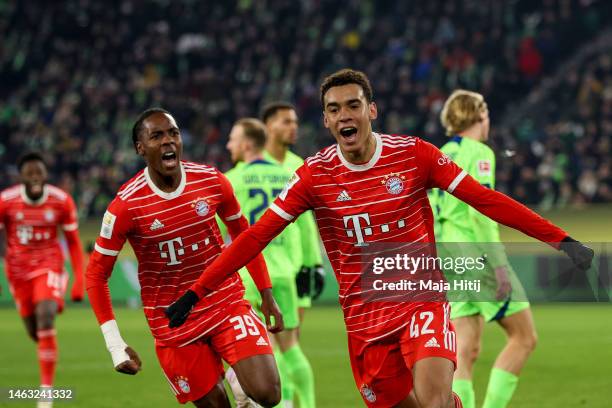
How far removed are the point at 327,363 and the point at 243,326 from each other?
6206 millimetres

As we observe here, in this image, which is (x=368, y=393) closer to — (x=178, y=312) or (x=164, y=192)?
(x=178, y=312)

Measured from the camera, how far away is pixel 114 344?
19.7 feet

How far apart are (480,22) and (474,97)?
1941 centimetres

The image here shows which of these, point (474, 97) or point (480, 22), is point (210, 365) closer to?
point (474, 97)

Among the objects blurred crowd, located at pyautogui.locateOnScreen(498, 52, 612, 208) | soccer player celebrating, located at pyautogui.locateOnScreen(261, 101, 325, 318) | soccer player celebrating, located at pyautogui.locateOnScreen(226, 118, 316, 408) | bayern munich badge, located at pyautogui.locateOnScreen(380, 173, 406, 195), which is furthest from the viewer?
blurred crowd, located at pyautogui.locateOnScreen(498, 52, 612, 208)

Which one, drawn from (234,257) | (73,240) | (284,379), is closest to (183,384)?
(234,257)

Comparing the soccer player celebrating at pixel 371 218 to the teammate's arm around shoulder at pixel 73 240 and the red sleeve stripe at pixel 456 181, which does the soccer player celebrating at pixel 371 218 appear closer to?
the red sleeve stripe at pixel 456 181

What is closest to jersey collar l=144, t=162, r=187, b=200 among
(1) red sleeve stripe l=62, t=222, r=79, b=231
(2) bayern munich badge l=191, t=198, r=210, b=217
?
(2) bayern munich badge l=191, t=198, r=210, b=217

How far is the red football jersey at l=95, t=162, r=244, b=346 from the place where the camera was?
242 inches

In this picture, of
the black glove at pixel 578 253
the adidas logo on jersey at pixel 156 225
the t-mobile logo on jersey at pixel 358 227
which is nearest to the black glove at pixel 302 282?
the adidas logo on jersey at pixel 156 225

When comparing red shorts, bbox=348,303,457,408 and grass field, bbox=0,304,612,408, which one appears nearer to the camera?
red shorts, bbox=348,303,457,408

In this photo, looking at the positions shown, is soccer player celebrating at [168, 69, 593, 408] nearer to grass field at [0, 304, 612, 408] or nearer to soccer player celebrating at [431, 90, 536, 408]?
soccer player celebrating at [431, 90, 536, 408]

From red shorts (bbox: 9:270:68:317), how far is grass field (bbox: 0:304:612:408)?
2.70ft

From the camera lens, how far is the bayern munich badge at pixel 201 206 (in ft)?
20.5
